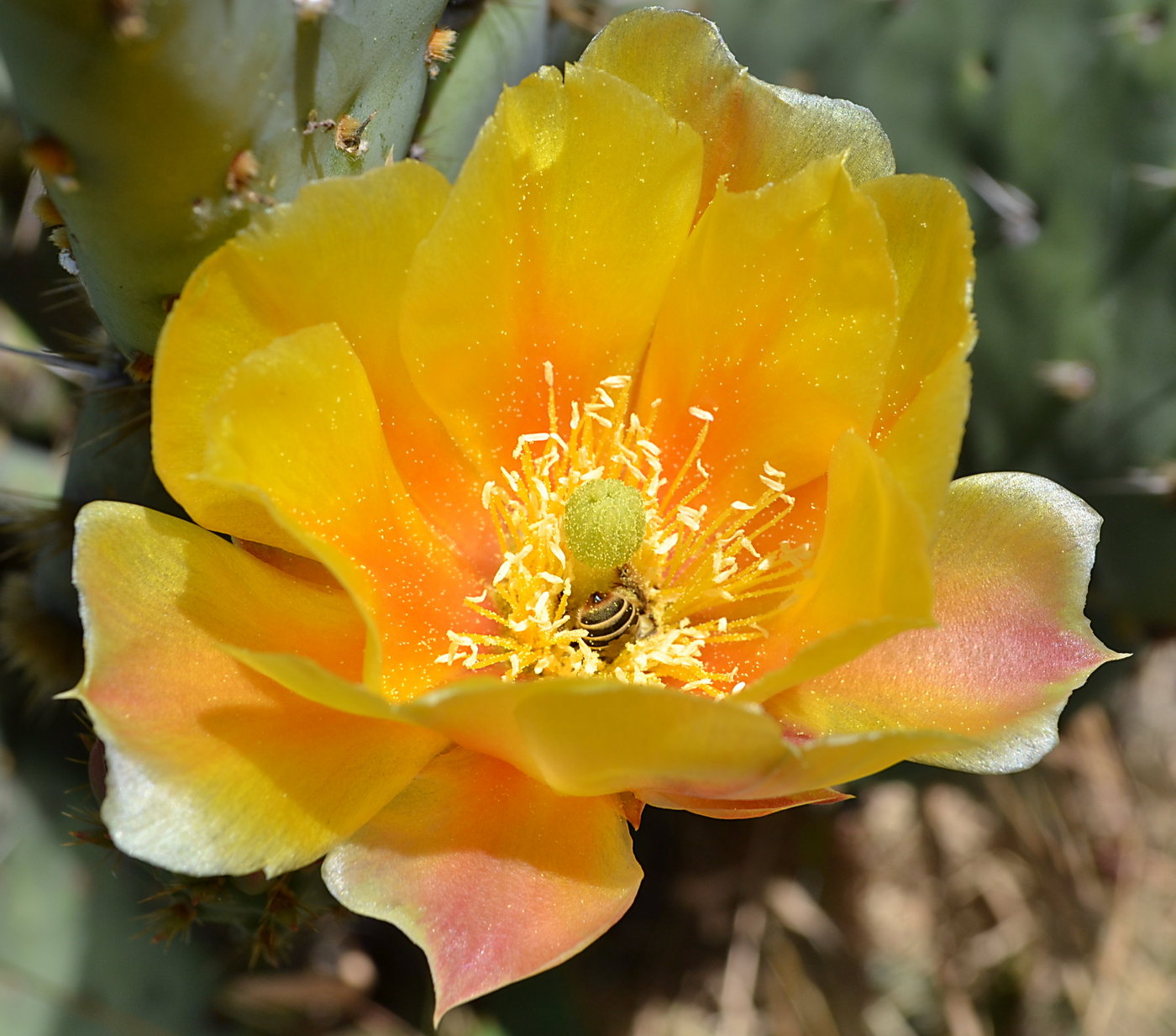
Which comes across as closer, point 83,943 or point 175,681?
point 175,681

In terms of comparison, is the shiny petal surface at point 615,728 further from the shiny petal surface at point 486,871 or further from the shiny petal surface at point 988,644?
the shiny petal surface at point 988,644

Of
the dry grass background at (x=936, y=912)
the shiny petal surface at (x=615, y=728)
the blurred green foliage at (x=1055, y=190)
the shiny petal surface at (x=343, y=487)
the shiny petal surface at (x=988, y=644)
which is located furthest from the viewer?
the dry grass background at (x=936, y=912)

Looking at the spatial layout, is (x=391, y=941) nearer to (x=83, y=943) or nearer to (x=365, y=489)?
(x=83, y=943)

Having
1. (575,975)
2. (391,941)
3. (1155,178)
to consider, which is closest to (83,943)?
(391,941)

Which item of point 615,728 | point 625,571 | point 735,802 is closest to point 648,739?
point 615,728

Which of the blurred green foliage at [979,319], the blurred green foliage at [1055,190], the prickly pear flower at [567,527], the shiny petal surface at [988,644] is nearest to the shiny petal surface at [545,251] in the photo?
the prickly pear flower at [567,527]

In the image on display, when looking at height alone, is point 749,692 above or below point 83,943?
above
